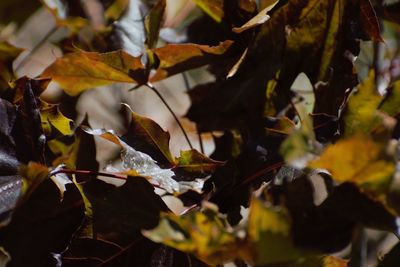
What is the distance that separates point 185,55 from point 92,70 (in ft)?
0.40

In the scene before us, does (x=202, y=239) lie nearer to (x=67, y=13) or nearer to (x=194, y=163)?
(x=194, y=163)

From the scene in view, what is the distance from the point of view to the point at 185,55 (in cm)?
77

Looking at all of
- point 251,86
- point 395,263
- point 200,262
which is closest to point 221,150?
point 251,86

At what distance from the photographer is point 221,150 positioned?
2.66 feet

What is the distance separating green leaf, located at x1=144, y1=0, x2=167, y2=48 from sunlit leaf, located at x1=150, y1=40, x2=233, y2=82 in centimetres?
4

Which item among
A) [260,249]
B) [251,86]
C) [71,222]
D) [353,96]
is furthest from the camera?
[251,86]

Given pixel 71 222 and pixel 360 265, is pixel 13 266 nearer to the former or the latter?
pixel 71 222

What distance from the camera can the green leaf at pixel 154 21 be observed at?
2.58 ft

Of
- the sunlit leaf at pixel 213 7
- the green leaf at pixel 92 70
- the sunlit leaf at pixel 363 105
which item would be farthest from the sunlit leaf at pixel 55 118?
the sunlit leaf at pixel 363 105

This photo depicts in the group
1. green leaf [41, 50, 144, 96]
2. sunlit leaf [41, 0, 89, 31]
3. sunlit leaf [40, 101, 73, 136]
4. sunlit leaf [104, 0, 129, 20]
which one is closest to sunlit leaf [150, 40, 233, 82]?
green leaf [41, 50, 144, 96]

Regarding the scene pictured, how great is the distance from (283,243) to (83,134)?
14.9 inches

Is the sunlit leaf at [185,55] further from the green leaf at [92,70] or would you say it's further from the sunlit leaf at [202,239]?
the sunlit leaf at [202,239]

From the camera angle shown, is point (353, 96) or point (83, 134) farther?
point (83, 134)

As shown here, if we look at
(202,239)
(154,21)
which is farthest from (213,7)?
(202,239)
